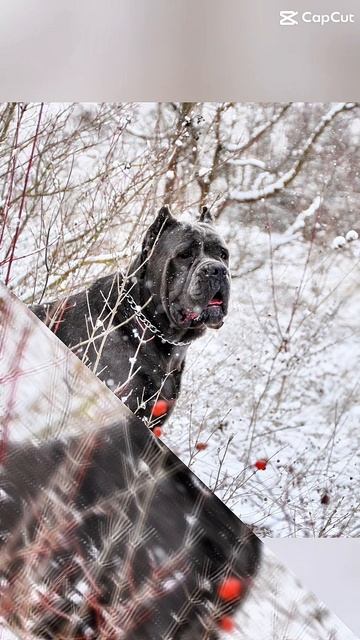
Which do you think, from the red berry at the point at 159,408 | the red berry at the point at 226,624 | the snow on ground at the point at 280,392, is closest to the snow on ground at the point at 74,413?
the red berry at the point at 226,624

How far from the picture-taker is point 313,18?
243 cm

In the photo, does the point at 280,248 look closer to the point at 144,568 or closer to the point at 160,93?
the point at 160,93

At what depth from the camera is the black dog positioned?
234 centimetres

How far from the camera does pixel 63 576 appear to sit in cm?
41

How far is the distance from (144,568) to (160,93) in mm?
2236

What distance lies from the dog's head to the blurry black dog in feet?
6.39

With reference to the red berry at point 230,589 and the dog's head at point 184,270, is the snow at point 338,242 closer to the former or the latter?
the dog's head at point 184,270

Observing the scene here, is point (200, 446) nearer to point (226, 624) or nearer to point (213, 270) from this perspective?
point (213, 270)

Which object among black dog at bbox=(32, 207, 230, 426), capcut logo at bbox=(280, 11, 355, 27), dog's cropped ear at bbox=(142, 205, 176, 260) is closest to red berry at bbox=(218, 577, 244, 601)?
black dog at bbox=(32, 207, 230, 426)

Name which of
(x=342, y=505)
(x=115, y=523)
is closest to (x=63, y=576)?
(x=115, y=523)

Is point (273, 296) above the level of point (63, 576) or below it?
below

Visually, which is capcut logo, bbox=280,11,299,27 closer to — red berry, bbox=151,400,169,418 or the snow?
the snow

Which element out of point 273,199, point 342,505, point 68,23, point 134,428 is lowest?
point 342,505

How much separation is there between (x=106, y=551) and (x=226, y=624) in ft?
0.30
